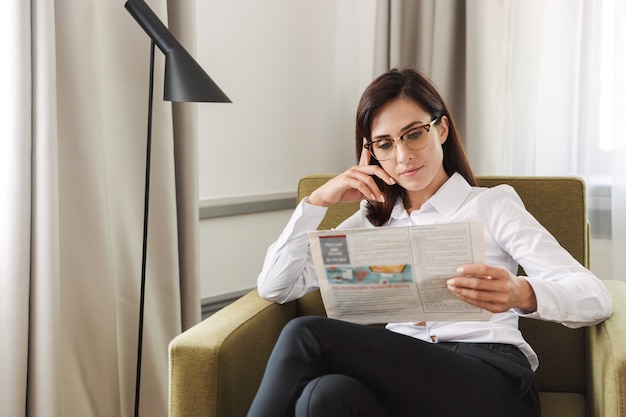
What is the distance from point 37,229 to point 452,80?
158cm

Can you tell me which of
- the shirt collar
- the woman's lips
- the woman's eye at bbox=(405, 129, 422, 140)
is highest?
the woman's eye at bbox=(405, 129, 422, 140)

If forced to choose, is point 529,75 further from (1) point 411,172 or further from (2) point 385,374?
(2) point 385,374

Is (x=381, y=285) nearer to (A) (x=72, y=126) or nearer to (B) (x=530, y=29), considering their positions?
(A) (x=72, y=126)

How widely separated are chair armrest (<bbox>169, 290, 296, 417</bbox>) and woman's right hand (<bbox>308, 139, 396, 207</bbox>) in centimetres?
34

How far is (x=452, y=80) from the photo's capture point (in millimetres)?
2764

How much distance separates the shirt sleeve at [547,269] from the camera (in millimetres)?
1529

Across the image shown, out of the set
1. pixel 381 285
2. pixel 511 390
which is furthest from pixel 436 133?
pixel 511 390

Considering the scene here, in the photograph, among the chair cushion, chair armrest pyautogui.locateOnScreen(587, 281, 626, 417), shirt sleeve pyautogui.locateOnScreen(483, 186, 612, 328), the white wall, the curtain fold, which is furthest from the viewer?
the white wall

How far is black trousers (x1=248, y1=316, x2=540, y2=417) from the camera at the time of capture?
4.76 ft

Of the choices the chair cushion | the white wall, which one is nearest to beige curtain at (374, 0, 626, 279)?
the white wall

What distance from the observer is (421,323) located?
1817 millimetres

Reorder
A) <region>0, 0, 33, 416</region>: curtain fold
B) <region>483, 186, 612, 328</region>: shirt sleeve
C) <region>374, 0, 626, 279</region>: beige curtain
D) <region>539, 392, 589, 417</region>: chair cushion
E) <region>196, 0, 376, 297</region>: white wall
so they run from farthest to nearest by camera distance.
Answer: <region>196, 0, 376, 297</region>: white wall
<region>374, 0, 626, 279</region>: beige curtain
<region>0, 0, 33, 416</region>: curtain fold
<region>539, 392, 589, 417</region>: chair cushion
<region>483, 186, 612, 328</region>: shirt sleeve

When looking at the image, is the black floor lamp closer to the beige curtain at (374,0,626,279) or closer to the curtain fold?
the curtain fold

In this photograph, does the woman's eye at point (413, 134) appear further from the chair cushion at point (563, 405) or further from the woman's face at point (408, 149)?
the chair cushion at point (563, 405)
